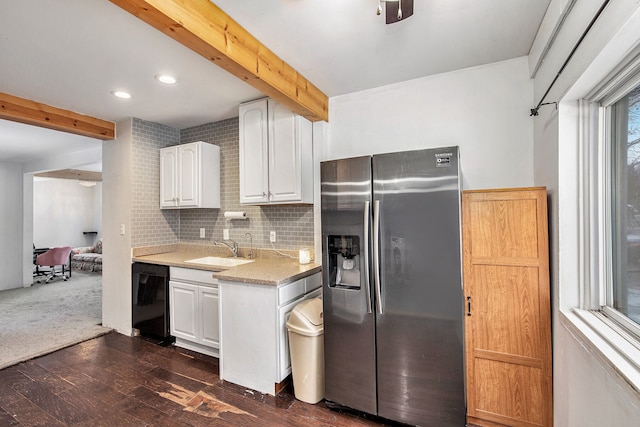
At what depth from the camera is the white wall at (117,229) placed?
3.44 meters

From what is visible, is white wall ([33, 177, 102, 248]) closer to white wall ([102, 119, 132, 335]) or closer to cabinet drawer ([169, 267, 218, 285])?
A: white wall ([102, 119, 132, 335])

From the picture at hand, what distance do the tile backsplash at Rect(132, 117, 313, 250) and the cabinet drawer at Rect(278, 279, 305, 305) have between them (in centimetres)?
66

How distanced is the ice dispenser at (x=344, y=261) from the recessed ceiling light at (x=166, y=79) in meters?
1.87

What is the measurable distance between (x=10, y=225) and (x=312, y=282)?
22.0 ft

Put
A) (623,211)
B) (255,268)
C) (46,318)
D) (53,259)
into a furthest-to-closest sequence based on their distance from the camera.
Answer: (53,259), (46,318), (255,268), (623,211)

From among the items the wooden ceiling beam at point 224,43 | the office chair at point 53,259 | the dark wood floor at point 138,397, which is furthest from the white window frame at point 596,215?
the office chair at point 53,259

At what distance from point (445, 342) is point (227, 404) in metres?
1.60

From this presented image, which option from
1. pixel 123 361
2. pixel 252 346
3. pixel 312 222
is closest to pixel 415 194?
pixel 312 222

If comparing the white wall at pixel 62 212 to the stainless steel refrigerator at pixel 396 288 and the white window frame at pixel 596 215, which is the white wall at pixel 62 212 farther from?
the white window frame at pixel 596 215

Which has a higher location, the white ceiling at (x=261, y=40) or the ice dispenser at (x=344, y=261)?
the white ceiling at (x=261, y=40)

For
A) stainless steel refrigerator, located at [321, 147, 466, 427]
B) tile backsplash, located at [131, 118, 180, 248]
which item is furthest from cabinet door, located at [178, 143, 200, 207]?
stainless steel refrigerator, located at [321, 147, 466, 427]

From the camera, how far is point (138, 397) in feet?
7.38

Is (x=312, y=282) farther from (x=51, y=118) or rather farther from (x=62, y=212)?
(x=62, y=212)

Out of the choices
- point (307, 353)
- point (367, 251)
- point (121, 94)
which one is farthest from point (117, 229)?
point (367, 251)
